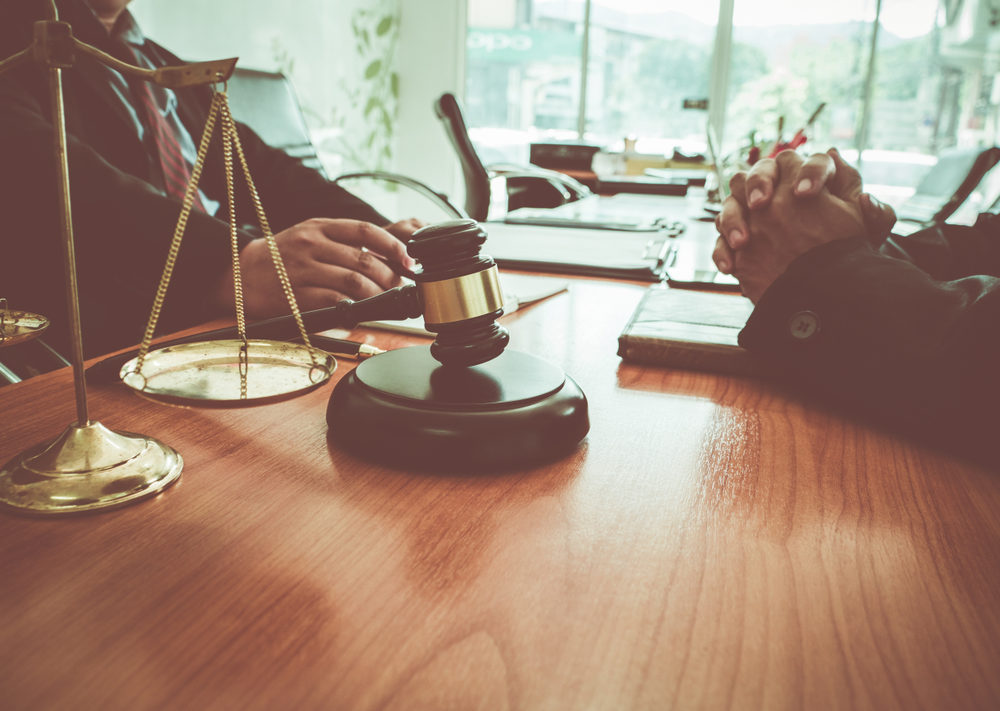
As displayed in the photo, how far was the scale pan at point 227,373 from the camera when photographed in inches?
14.9

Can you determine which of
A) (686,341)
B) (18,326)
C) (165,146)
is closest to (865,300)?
(686,341)

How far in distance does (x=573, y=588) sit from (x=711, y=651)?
0.22 feet

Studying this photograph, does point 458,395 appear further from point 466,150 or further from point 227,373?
point 466,150

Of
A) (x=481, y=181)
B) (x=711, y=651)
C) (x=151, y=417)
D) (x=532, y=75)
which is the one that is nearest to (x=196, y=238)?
(x=151, y=417)

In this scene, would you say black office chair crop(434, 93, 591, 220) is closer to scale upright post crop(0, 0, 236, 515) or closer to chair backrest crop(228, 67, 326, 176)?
chair backrest crop(228, 67, 326, 176)

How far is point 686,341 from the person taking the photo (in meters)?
0.67

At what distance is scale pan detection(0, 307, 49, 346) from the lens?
41 cm

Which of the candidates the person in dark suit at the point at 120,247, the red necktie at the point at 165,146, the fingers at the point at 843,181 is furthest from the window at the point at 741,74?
the person in dark suit at the point at 120,247

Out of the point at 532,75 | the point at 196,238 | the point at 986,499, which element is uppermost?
the point at 532,75

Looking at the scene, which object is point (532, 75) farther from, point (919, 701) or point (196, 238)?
point (919, 701)

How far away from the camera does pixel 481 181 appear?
2861 mm

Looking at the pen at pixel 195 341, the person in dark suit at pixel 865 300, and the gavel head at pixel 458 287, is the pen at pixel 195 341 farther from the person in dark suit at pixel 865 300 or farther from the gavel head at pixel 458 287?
the person in dark suit at pixel 865 300

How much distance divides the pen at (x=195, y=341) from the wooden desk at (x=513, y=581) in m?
0.06

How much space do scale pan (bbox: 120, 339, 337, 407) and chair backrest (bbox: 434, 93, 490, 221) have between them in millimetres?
2343
